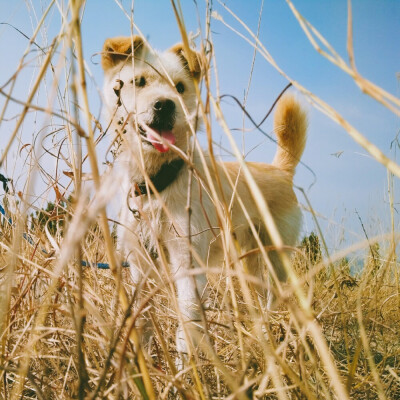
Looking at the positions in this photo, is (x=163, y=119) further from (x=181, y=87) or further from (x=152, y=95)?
(x=181, y=87)

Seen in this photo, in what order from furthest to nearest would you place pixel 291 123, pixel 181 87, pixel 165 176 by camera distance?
pixel 291 123
pixel 181 87
pixel 165 176

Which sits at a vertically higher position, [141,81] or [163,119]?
[141,81]

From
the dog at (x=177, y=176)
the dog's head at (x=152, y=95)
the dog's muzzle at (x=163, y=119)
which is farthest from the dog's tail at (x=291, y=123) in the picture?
the dog's muzzle at (x=163, y=119)

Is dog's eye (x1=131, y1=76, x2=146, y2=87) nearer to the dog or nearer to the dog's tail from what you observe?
the dog

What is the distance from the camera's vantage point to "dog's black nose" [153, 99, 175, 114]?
2036 millimetres

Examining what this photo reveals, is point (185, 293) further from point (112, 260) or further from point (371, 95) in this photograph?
point (371, 95)

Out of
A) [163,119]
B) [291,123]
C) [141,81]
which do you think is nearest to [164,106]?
[163,119]

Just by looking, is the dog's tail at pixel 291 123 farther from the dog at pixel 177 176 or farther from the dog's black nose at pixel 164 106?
the dog's black nose at pixel 164 106

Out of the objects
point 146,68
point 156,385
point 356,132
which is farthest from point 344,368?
point 146,68

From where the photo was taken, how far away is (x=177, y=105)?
212 centimetres

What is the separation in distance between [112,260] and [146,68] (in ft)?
6.84

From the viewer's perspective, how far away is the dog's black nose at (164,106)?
204 centimetres

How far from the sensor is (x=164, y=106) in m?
2.05

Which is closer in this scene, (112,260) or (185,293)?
(112,260)
